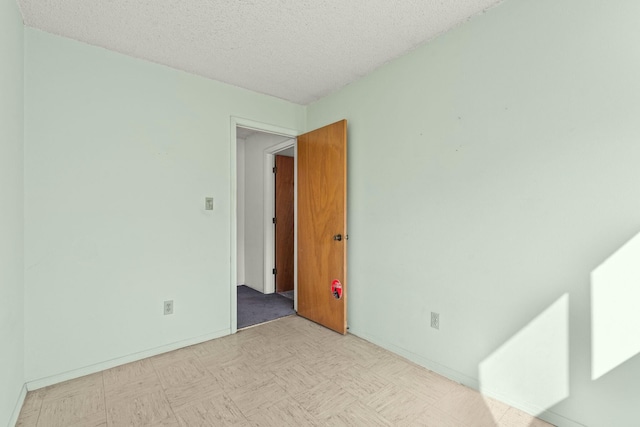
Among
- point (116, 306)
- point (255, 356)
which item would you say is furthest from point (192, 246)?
point (255, 356)

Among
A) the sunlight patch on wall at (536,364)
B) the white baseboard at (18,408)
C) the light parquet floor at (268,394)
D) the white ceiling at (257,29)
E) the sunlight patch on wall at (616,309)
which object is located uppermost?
the white ceiling at (257,29)

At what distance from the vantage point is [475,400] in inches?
72.1

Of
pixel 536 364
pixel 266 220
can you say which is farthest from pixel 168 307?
pixel 536 364

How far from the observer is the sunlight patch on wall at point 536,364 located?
158cm

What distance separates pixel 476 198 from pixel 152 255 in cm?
249

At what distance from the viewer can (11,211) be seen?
5.45ft

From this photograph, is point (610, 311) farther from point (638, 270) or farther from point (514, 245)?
point (514, 245)

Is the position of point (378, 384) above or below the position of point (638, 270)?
below

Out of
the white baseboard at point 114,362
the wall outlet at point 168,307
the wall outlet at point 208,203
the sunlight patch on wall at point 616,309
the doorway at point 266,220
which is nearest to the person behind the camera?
the sunlight patch on wall at point 616,309

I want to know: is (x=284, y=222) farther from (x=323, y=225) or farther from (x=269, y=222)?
(x=323, y=225)

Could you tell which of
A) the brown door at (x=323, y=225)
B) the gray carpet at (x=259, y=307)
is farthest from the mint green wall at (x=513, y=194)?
the gray carpet at (x=259, y=307)

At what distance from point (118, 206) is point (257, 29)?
1.66 meters

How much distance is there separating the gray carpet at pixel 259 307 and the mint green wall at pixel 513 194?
51.5 inches

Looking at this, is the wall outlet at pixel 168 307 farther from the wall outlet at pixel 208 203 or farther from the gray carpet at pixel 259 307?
the wall outlet at pixel 208 203
